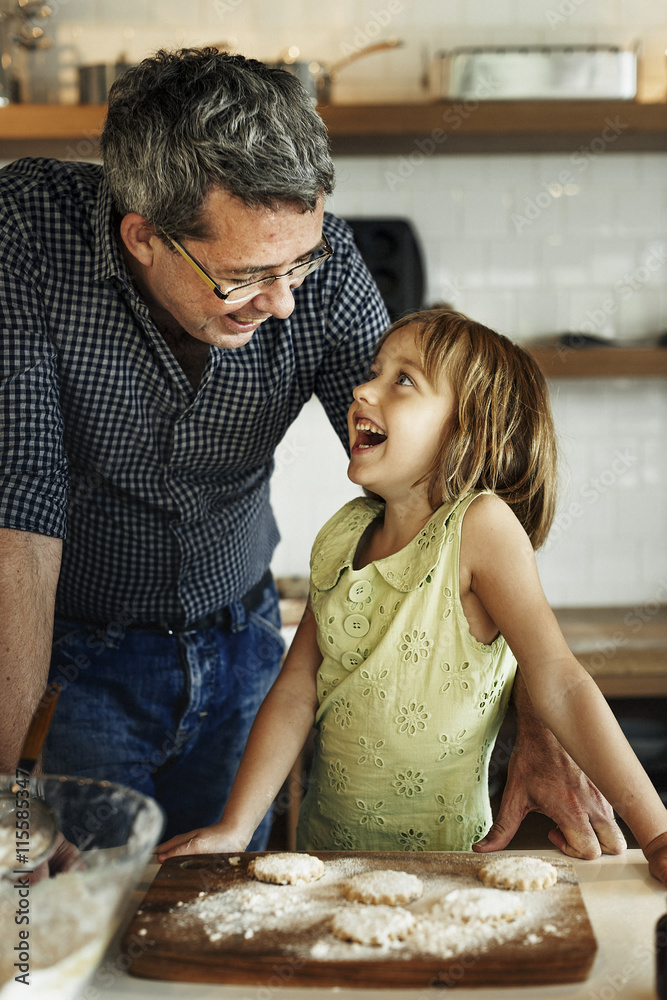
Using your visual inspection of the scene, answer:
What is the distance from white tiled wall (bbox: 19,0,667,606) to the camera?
2965 millimetres

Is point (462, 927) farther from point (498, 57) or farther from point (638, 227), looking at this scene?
point (638, 227)

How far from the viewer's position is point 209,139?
3.90ft

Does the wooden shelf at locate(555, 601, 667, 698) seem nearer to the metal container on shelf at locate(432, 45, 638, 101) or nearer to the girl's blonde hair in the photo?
the girl's blonde hair

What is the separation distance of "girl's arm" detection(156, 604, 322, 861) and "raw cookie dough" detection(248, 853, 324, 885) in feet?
0.51

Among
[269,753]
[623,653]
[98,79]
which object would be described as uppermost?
[98,79]

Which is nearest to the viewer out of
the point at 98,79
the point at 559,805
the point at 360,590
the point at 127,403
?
the point at 559,805

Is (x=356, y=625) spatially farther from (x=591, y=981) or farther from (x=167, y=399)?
(x=591, y=981)

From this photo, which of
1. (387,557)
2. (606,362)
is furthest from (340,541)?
(606,362)

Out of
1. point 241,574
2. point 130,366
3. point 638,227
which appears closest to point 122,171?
point 130,366

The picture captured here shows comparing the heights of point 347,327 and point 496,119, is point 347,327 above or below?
below

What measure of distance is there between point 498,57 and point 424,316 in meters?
1.62

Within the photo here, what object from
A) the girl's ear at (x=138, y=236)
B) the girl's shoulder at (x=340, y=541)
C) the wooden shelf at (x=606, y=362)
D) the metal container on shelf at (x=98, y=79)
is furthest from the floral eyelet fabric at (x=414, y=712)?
the metal container on shelf at (x=98, y=79)

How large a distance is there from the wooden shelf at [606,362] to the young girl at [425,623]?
4.80ft

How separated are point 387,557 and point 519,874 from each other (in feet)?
1.81
